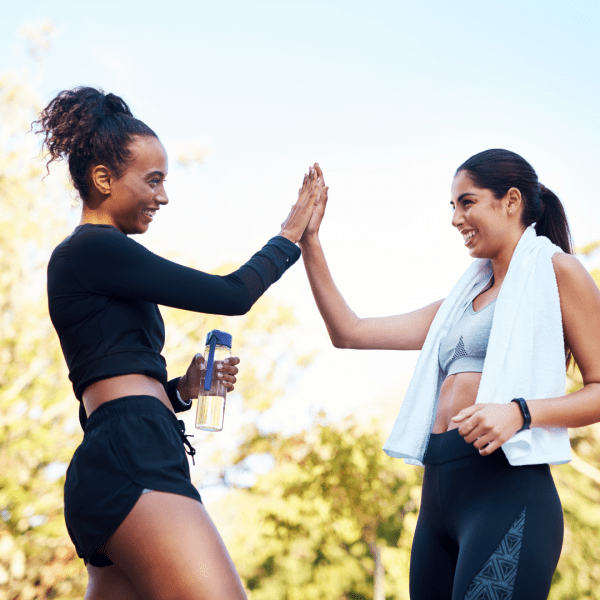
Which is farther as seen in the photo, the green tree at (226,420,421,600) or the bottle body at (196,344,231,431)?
the green tree at (226,420,421,600)

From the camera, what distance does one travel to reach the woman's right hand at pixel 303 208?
205cm

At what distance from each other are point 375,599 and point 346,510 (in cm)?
104

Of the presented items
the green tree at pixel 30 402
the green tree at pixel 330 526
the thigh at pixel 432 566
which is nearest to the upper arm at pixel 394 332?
the thigh at pixel 432 566

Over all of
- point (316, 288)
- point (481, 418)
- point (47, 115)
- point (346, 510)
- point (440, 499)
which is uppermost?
point (47, 115)

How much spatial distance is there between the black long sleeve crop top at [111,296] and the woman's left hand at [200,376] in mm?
304

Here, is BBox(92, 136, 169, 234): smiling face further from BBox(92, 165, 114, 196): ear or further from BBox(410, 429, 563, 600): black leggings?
BBox(410, 429, 563, 600): black leggings

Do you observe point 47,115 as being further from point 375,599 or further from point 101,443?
point 375,599

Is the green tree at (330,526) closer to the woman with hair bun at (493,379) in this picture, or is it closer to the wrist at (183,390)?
the woman with hair bun at (493,379)

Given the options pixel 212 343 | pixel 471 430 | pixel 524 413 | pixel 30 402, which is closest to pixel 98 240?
pixel 212 343

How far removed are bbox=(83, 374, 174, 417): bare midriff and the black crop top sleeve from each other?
0.20 meters

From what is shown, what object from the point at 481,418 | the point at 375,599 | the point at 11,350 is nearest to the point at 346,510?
the point at 375,599

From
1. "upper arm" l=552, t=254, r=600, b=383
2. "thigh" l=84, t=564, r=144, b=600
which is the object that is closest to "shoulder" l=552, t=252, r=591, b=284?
"upper arm" l=552, t=254, r=600, b=383

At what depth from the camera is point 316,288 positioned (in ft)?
7.71

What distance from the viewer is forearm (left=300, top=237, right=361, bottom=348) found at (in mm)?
2309
